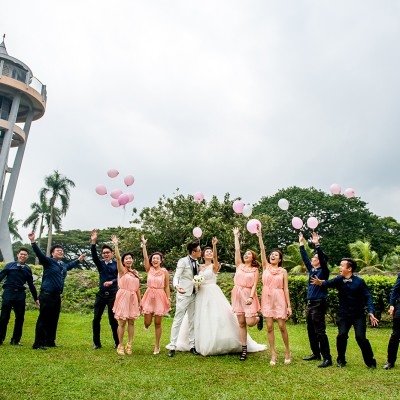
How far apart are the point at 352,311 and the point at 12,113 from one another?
33809mm

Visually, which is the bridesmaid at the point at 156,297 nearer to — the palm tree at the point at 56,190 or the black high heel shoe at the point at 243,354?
the black high heel shoe at the point at 243,354

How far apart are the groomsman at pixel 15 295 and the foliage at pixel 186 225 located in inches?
646

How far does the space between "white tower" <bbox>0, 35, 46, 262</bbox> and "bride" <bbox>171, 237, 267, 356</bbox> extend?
3025cm

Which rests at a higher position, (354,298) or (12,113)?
(12,113)

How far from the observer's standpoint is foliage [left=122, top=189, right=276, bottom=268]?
25.6 meters

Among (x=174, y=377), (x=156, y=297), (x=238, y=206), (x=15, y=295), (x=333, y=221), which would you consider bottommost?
(x=174, y=377)

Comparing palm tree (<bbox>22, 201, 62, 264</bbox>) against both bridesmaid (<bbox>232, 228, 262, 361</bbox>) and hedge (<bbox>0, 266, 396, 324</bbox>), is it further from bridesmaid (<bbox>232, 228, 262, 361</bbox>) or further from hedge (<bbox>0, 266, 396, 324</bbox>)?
bridesmaid (<bbox>232, 228, 262, 361</bbox>)

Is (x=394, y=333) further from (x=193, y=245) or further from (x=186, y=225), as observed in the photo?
(x=186, y=225)

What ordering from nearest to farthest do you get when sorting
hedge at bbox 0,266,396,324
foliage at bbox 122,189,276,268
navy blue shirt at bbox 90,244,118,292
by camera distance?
navy blue shirt at bbox 90,244,118,292 < hedge at bbox 0,266,396,324 < foliage at bbox 122,189,276,268

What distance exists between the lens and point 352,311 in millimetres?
6906

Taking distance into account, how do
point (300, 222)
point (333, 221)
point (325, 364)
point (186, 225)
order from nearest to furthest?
1. point (325, 364)
2. point (300, 222)
3. point (186, 225)
4. point (333, 221)

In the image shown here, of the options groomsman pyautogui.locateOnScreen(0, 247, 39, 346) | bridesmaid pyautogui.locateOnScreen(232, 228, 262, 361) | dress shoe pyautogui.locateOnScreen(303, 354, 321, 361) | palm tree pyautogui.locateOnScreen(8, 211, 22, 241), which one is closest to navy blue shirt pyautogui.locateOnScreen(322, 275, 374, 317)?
dress shoe pyautogui.locateOnScreen(303, 354, 321, 361)

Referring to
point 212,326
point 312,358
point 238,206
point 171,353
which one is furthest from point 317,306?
point 238,206

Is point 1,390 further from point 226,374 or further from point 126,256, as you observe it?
point 126,256
